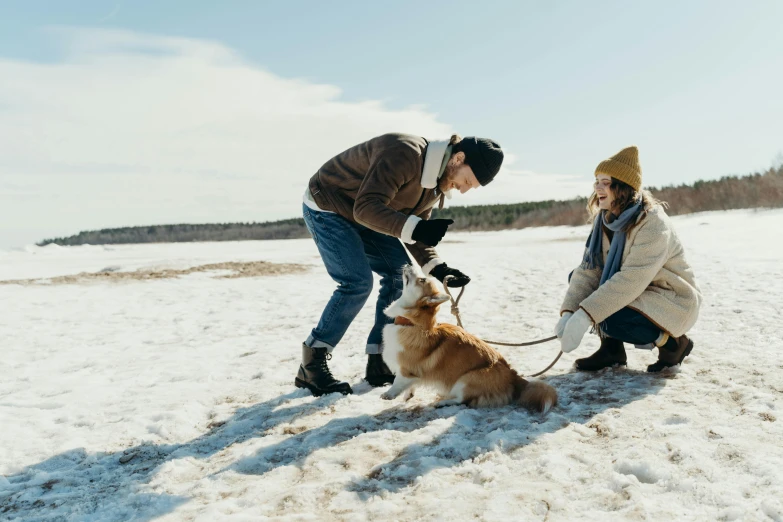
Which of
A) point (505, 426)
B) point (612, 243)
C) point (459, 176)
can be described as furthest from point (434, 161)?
point (505, 426)

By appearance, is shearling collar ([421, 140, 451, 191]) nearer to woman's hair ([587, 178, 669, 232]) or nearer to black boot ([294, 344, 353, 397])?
woman's hair ([587, 178, 669, 232])

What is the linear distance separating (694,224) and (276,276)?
2003cm

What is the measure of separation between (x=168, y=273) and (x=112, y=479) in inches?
429

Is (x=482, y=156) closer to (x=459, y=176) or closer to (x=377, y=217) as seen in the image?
(x=459, y=176)

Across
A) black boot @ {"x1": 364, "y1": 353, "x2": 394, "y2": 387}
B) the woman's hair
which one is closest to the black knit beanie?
the woman's hair

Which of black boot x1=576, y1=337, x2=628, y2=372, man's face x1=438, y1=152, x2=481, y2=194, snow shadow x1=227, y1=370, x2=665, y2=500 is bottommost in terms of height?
snow shadow x1=227, y1=370, x2=665, y2=500

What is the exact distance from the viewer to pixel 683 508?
2.24 meters

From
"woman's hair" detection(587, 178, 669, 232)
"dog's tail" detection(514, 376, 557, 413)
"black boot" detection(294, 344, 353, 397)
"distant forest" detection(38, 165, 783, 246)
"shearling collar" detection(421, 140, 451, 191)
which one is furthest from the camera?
"distant forest" detection(38, 165, 783, 246)

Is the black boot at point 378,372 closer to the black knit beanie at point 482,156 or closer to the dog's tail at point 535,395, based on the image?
the dog's tail at point 535,395

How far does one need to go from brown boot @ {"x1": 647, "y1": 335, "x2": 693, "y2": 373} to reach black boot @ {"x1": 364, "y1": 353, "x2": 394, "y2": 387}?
2144 mm

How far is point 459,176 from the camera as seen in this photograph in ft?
12.3

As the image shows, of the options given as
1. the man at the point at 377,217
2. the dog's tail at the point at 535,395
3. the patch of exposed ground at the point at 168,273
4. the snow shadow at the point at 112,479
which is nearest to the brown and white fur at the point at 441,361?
the dog's tail at the point at 535,395

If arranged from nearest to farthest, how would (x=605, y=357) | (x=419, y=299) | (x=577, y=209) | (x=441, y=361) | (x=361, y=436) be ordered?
(x=361, y=436) < (x=441, y=361) < (x=419, y=299) < (x=605, y=357) < (x=577, y=209)

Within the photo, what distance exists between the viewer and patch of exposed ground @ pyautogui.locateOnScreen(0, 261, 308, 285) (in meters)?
12.0
